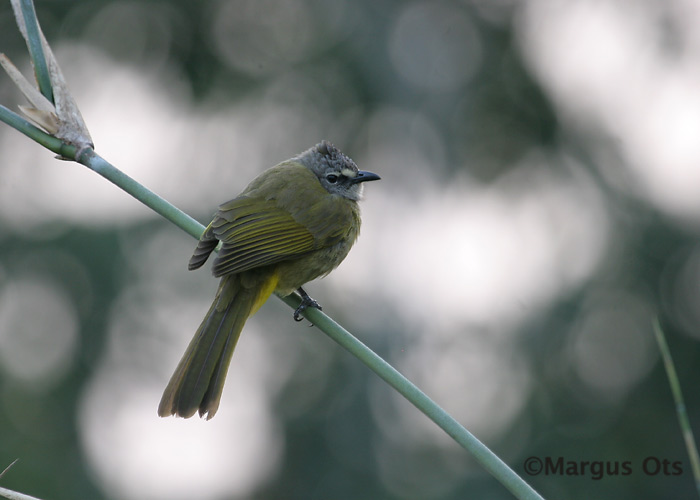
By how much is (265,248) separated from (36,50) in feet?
4.14

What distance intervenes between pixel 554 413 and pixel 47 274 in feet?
16.5

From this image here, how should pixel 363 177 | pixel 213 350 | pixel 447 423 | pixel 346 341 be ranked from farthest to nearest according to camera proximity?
pixel 363 177 < pixel 213 350 < pixel 346 341 < pixel 447 423

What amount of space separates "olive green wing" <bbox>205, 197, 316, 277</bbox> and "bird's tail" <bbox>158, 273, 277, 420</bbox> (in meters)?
0.11

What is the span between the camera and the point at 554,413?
6887mm

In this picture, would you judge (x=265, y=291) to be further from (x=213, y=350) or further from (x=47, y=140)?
(x=47, y=140)

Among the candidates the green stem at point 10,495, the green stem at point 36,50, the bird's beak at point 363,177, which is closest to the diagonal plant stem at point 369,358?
the green stem at point 36,50

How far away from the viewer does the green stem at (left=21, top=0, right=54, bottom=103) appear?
6.38 feet

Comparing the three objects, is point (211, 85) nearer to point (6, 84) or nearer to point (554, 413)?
point (6, 84)

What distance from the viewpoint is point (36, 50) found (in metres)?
2.01

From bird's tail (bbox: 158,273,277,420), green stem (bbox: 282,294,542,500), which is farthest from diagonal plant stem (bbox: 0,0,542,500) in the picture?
bird's tail (bbox: 158,273,277,420)

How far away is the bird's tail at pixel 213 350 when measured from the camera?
2602mm

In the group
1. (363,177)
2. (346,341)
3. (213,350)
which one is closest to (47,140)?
(346,341)

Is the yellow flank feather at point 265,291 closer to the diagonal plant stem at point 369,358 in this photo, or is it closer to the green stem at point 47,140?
the diagonal plant stem at point 369,358

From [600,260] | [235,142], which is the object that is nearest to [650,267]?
[600,260]
